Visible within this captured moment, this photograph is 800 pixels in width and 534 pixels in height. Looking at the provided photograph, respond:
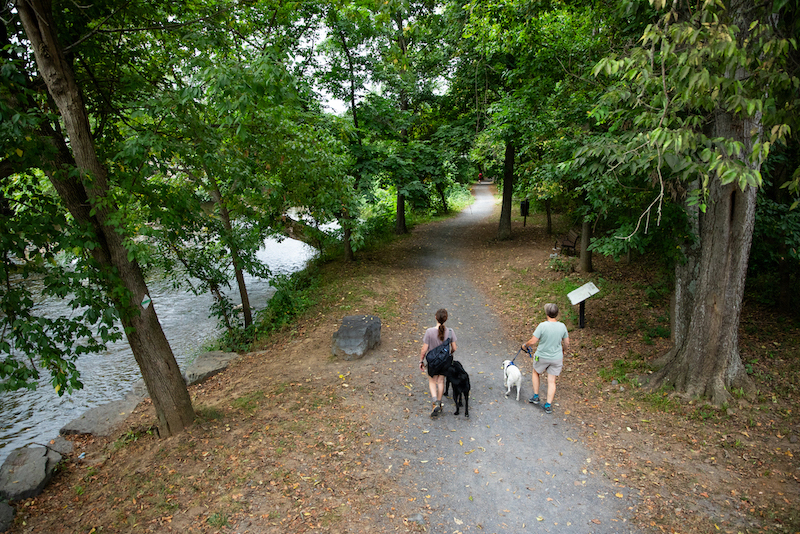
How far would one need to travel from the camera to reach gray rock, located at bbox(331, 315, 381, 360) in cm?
832

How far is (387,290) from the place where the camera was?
40.3 feet

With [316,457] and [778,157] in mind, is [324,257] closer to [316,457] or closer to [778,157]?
[316,457]

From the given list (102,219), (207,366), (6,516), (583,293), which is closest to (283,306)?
(207,366)

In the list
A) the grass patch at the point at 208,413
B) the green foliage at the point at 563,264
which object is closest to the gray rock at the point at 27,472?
the grass patch at the point at 208,413

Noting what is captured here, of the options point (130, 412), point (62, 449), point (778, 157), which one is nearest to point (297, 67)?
point (130, 412)

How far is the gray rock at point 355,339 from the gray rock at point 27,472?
14.9ft

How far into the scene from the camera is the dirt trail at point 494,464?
434cm

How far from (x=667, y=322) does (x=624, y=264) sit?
160 inches

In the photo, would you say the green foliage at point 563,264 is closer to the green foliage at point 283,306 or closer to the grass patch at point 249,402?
the green foliage at point 283,306

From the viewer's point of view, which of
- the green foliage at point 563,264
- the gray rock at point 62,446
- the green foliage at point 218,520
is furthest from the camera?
the green foliage at point 563,264

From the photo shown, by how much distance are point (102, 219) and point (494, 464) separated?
559 centimetres

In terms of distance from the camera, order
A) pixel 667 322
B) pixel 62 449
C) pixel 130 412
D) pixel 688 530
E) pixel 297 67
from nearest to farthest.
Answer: pixel 688 530, pixel 62 449, pixel 130 412, pixel 667 322, pixel 297 67

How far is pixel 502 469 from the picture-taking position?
5.05 meters

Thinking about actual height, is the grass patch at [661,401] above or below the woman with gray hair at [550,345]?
below
